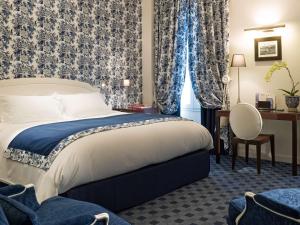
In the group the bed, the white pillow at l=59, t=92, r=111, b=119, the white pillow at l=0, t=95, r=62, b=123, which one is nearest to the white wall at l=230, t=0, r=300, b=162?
the bed

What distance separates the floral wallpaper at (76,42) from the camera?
4.26 meters

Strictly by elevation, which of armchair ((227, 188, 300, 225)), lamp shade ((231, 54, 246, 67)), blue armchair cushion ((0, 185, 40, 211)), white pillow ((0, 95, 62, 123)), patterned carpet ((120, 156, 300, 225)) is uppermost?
lamp shade ((231, 54, 246, 67))

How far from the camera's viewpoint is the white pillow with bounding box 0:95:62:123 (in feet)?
12.0

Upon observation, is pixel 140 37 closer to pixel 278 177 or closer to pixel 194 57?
pixel 194 57

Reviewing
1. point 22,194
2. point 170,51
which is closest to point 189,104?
point 170,51

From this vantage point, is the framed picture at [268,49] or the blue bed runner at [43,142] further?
the framed picture at [268,49]

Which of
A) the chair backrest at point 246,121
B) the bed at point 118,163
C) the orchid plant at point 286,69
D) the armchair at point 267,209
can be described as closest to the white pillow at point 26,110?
the bed at point 118,163

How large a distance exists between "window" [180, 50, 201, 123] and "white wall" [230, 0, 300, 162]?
75 centimetres

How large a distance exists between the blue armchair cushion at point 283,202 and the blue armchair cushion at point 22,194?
1.21m

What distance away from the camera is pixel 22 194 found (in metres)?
1.81

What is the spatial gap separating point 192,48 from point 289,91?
5.25ft

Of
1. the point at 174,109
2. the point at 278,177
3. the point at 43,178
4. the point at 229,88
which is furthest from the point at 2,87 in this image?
the point at 278,177

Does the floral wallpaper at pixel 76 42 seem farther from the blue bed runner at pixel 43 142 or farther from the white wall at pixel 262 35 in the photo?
the white wall at pixel 262 35

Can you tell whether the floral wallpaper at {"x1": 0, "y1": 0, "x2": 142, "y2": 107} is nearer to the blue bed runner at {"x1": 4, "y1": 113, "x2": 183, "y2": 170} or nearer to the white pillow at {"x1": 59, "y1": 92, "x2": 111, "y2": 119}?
the white pillow at {"x1": 59, "y1": 92, "x2": 111, "y2": 119}
